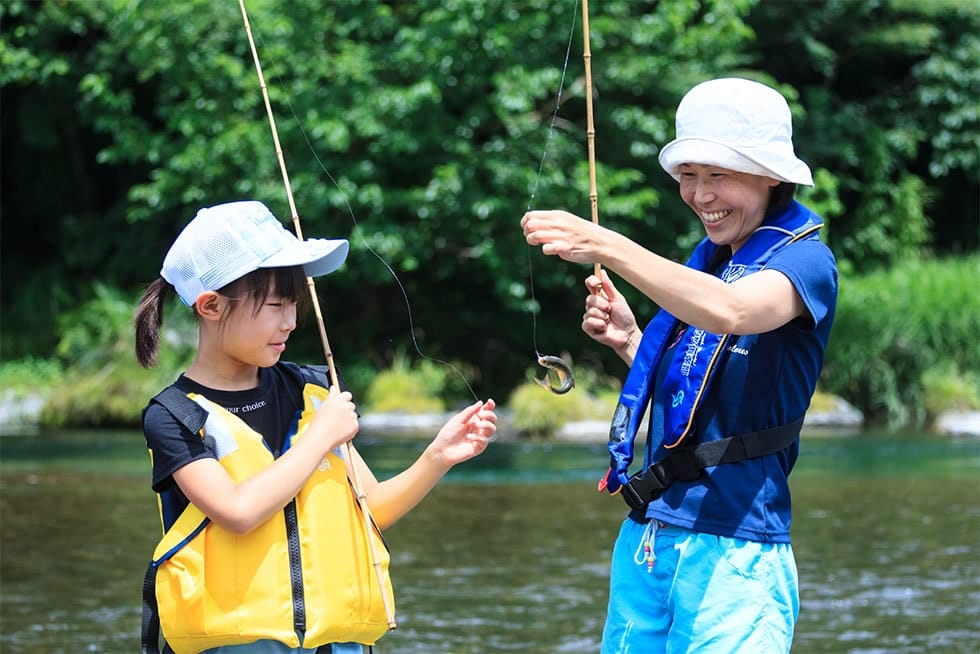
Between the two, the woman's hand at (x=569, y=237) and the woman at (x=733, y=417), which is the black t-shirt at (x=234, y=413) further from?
the woman at (x=733, y=417)

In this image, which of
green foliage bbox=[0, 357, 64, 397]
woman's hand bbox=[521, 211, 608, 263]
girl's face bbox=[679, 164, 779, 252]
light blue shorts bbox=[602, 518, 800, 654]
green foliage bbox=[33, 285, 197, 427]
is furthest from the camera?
→ green foliage bbox=[0, 357, 64, 397]

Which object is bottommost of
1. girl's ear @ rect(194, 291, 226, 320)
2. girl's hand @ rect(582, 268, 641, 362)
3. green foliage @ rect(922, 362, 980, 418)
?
green foliage @ rect(922, 362, 980, 418)

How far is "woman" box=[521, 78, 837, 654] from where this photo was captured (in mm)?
2924

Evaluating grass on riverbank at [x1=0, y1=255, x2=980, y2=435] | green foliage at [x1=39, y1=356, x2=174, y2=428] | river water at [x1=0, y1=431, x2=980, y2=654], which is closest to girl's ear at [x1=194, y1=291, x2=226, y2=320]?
river water at [x1=0, y1=431, x2=980, y2=654]

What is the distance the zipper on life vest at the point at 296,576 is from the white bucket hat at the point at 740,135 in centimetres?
105

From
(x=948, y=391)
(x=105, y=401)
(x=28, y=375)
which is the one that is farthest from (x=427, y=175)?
(x=948, y=391)

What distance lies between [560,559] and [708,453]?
5.36 meters

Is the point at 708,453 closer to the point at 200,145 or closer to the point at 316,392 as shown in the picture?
the point at 316,392

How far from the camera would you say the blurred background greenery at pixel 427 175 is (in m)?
17.0

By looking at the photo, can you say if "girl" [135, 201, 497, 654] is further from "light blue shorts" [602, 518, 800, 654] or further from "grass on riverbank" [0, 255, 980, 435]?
"grass on riverbank" [0, 255, 980, 435]

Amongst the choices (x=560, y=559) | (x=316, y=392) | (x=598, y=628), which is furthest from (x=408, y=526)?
(x=316, y=392)

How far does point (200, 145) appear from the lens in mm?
17859

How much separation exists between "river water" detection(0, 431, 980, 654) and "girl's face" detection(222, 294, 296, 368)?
3408 millimetres

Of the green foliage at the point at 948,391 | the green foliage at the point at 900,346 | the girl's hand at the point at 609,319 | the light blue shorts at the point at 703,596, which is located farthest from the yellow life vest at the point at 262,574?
the green foliage at the point at 900,346
